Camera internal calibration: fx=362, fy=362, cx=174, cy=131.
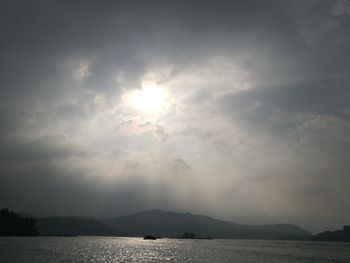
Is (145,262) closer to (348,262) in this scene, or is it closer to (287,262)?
(287,262)

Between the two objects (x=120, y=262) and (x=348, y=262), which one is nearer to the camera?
(x=120, y=262)

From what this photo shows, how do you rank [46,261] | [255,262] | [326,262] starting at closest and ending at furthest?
[46,261]
[255,262]
[326,262]

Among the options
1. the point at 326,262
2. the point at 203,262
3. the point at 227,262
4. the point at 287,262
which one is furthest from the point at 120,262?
the point at 326,262

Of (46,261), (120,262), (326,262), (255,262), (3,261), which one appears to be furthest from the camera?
(326,262)

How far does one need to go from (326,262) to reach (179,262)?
81716mm

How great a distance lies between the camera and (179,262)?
144625mm

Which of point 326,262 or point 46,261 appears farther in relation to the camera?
point 326,262

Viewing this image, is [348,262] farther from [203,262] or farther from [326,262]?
[203,262]

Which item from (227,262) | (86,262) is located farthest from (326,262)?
(86,262)

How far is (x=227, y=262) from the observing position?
5871 inches

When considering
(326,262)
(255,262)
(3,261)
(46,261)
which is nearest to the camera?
(3,261)

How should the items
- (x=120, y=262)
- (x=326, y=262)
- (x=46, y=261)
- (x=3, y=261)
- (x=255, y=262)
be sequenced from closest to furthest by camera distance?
(x=3, y=261) < (x=46, y=261) < (x=120, y=262) < (x=255, y=262) < (x=326, y=262)

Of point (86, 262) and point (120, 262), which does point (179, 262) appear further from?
point (86, 262)

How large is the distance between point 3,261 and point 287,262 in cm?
11603
